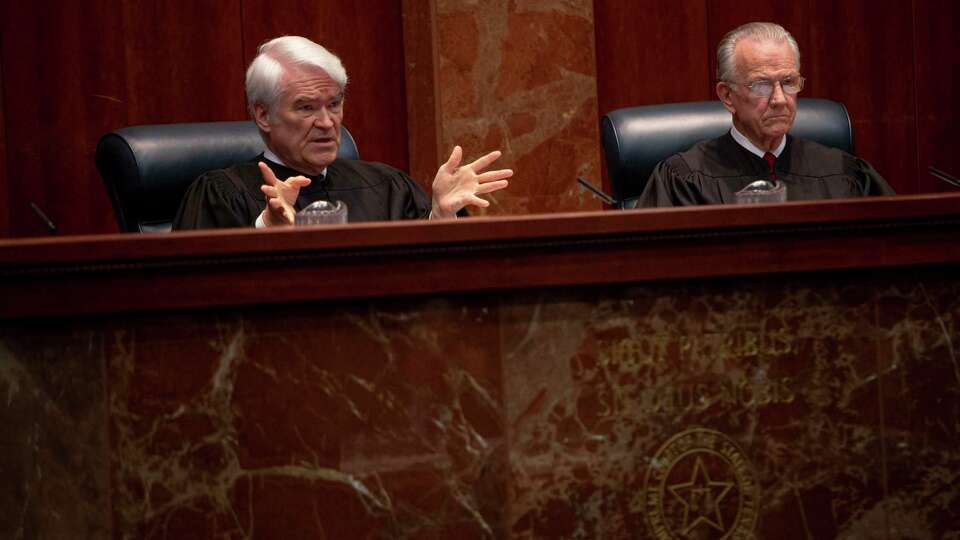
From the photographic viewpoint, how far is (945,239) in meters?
2.07

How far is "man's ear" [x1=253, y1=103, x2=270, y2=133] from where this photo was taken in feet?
10.5

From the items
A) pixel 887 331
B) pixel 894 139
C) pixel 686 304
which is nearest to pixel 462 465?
pixel 686 304

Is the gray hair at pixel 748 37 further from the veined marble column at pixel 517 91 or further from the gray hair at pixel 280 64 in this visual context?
the gray hair at pixel 280 64

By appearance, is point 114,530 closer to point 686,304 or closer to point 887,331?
point 686,304

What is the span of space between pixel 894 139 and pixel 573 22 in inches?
64.3

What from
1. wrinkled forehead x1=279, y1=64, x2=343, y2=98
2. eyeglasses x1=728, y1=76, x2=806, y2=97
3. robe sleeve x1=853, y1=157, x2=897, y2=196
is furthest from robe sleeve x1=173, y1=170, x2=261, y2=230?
robe sleeve x1=853, y1=157, x2=897, y2=196

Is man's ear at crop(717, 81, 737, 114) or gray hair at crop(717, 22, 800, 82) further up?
gray hair at crop(717, 22, 800, 82)

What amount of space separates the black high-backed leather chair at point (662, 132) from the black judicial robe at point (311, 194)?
1.88 ft

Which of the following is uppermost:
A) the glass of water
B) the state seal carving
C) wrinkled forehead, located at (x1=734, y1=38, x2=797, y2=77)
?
wrinkled forehead, located at (x1=734, y1=38, x2=797, y2=77)

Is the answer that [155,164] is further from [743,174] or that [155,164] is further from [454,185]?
[743,174]

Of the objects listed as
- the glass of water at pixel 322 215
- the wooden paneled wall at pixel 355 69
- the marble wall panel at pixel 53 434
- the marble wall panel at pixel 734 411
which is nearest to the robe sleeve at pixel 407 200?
the glass of water at pixel 322 215

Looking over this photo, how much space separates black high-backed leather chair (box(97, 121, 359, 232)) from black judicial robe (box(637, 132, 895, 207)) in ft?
4.01

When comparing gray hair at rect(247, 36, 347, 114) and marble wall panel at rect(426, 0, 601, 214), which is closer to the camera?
gray hair at rect(247, 36, 347, 114)

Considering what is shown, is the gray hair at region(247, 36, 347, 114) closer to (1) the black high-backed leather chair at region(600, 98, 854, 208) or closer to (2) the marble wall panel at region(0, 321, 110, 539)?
(1) the black high-backed leather chair at region(600, 98, 854, 208)
